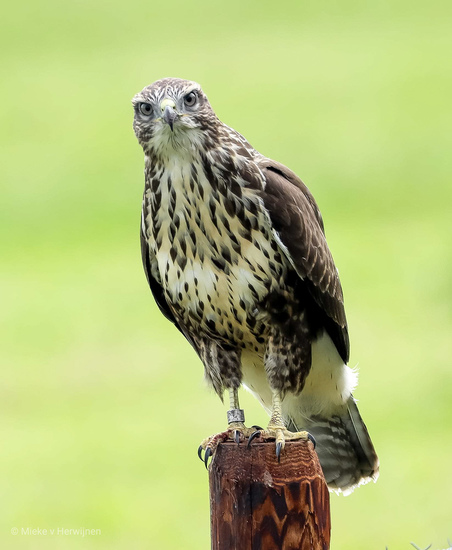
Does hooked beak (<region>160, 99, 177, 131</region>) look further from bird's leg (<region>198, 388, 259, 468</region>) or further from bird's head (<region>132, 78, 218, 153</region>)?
bird's leg (<region>198, 388, 259, 468</region>)

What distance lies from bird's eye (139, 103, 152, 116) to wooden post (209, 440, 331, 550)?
1668 mm

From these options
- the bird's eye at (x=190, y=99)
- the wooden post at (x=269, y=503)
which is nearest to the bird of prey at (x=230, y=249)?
the bird's eye at (x=190, y=99)

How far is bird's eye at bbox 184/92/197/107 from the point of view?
18.6 ft

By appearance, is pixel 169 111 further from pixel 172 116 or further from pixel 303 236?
pixel 303 236

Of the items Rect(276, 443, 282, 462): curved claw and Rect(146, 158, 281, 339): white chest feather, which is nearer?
Rect(276, 443, 282, 462): curved claw

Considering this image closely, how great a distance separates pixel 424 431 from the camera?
14453 mm

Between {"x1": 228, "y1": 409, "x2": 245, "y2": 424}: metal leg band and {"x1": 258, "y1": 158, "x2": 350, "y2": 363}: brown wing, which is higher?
{"x1": 258, "y1": 158, "x2": 350, "y2": 363}: brown wing

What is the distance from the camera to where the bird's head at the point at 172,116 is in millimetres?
5602

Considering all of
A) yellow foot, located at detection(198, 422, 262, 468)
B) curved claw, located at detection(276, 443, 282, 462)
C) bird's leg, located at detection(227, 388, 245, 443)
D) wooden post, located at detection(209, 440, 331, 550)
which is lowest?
wooden post, located at detection(209, 440, 331, 550)

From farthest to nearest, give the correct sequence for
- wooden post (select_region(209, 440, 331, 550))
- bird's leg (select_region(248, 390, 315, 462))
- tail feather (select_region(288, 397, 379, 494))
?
tail feather (select_region(288, 397, 379, 494)), bird's leg (select_region(248, 390, 315, 462)), wooden post (select_region(209, 440, 331, 550))

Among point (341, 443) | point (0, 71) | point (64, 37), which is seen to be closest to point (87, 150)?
point (0, 71)

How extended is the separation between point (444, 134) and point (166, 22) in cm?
1027

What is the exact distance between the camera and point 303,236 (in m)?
5.86

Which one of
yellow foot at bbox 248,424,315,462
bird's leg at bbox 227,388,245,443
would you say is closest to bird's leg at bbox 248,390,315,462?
yellow foot at bbox 248,424,315,462
